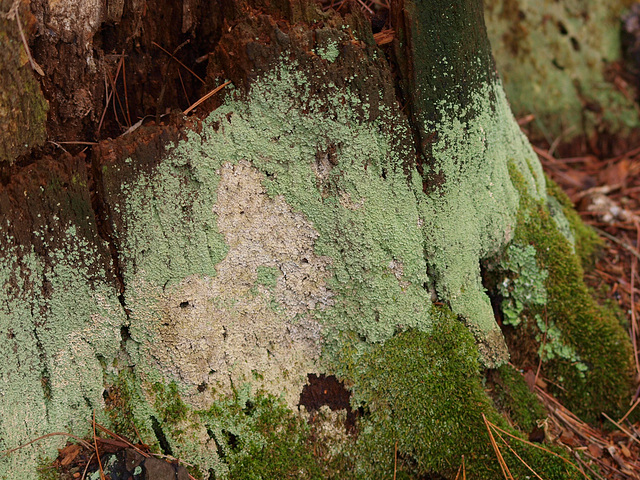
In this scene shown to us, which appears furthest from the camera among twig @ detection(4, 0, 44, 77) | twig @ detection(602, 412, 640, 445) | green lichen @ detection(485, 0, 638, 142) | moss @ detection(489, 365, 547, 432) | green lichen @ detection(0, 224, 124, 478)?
green lichen @ detection(485, 0, 638, 142)

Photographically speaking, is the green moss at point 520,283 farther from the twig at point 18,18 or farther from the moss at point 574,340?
the twig at point 18,18

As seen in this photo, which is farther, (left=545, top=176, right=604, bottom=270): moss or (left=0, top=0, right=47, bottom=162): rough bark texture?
(left=545, top=176, right=604, bottom=270): moss

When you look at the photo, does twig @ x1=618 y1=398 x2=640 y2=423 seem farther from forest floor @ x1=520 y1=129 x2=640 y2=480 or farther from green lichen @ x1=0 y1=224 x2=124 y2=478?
green lichen @ x1=0 y1=224 x2=124 y2=478

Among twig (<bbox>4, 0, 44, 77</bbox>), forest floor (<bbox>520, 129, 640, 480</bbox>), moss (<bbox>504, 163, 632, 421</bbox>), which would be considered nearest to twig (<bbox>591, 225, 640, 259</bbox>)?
forest floor (<bbox>520, 129, 640, 480</bbox>)

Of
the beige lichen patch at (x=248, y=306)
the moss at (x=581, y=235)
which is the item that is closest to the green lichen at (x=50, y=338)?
the beige lichen patch at (x=248, y=306)

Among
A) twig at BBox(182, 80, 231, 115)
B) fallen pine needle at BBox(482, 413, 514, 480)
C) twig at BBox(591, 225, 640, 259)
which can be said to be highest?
twig at BBox(182, 80, 231, 115)

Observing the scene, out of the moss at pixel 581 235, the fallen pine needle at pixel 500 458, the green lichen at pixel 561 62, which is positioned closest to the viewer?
the fallen pine needle at pixel 500 458

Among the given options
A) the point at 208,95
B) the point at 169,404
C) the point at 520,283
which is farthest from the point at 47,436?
the point at 520,283
